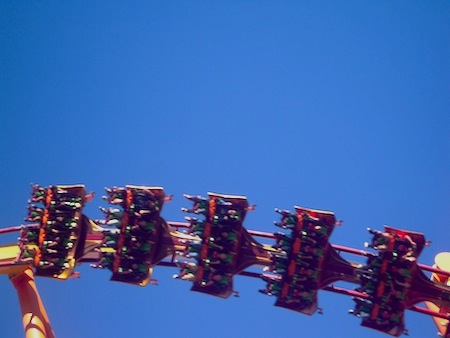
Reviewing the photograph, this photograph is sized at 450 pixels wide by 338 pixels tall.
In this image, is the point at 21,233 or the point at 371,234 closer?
the point at 371,234

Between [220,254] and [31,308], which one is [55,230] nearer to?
[31,308]

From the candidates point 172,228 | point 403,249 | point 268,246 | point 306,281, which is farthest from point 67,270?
point 403,249

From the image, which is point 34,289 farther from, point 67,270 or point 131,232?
point 131,232

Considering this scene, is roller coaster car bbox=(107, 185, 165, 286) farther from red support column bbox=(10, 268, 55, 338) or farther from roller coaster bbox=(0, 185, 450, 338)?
red support column bbox=(10, 268, 55, 338)

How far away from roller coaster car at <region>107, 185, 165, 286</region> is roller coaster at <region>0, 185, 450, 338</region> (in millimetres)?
34

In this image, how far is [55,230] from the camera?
18.8m

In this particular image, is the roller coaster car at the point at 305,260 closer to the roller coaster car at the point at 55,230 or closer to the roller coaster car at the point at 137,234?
the roller coaster car at the point at 137,234

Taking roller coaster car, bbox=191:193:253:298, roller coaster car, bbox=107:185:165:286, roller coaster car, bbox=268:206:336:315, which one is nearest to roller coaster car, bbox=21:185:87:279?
roller coaster car, bbox=107:185:165:286

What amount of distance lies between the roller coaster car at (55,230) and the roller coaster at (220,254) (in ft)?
0.11

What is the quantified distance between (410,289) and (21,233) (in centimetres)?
1315

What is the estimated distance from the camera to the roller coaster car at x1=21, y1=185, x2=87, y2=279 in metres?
18.5

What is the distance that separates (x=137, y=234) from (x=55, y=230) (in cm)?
285

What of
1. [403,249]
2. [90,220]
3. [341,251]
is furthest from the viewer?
[90,220]

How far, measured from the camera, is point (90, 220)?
65.0 ft
